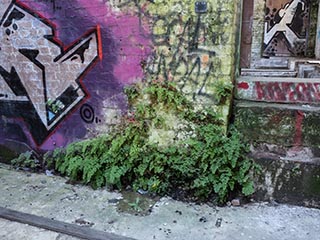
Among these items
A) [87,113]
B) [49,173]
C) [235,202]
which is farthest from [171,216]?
[49,173]

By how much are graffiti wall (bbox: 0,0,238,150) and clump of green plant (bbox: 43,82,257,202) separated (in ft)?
0.60

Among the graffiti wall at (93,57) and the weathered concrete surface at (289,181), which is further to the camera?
the graffiti wall at (93,57)

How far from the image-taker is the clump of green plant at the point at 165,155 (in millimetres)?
3270

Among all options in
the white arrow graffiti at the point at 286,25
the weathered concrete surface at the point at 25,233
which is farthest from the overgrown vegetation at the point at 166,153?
the white arrow graffiti at the point at 286,25

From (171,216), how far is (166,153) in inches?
29.3

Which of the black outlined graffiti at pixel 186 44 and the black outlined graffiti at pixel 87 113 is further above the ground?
the black outlined graffiti at pixel 186 44

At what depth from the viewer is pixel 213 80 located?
11.0ft

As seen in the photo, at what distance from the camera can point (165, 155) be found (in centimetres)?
357

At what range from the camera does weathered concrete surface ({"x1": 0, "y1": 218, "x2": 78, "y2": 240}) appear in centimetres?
282

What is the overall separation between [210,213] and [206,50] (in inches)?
66.5

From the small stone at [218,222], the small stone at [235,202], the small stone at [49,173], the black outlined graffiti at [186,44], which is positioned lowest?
the small stone at [49,173]

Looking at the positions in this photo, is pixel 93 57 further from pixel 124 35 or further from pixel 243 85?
pixel 243 85

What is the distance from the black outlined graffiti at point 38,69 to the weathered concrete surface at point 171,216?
1.09 meters

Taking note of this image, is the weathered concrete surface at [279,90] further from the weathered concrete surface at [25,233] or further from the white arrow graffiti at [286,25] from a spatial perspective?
the white arrow graffiti at [286,25]
